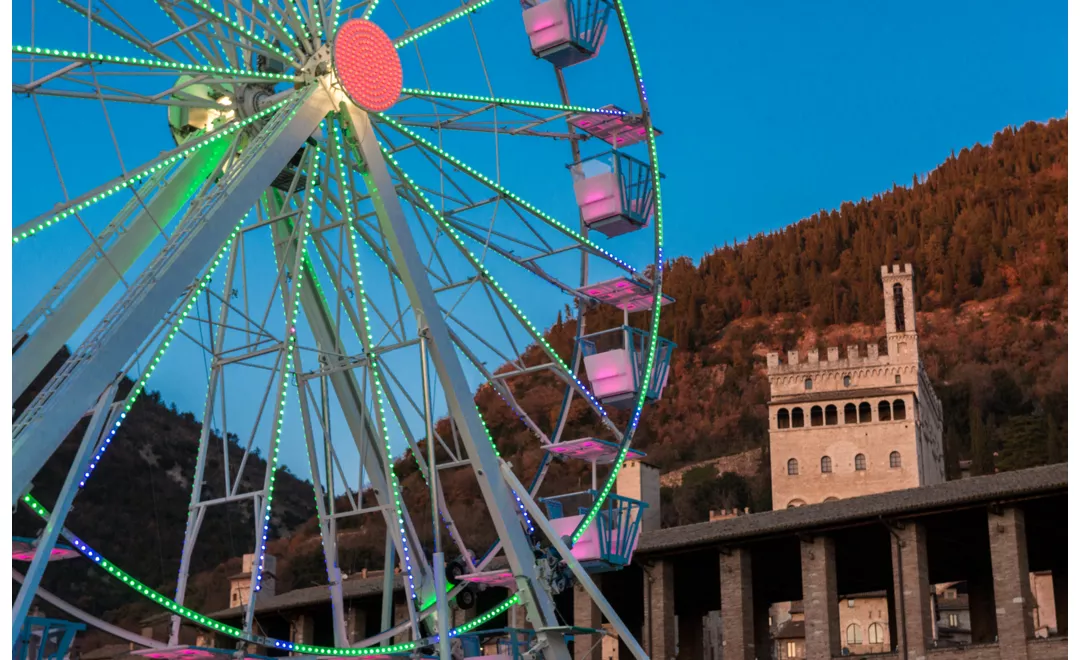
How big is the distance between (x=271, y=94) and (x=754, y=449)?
4318 inches

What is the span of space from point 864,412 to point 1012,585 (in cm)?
7438

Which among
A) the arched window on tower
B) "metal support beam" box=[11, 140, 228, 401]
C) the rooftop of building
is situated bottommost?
the rooftop of building

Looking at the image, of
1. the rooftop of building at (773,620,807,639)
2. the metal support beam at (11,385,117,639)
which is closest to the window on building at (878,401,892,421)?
the rooftop of building at (773,620,807,639)

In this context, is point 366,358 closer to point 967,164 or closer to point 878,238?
point 878,238

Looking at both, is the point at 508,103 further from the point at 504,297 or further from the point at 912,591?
the point at 912,591

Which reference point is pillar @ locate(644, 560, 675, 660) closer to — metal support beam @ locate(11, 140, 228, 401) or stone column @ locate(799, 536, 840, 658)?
stone column @ locate(799, 536, 840, 658)

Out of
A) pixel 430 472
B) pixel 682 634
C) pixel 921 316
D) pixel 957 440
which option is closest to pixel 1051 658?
pixel 682 634

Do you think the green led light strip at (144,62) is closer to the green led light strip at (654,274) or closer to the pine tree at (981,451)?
the green led light strip at (654,274)

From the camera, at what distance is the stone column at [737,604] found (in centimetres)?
4159

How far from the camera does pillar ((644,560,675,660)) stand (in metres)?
43.2

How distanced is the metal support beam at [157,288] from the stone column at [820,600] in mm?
24587

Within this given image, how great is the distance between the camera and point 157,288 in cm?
1692

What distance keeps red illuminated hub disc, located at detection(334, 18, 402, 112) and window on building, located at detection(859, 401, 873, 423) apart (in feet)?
300

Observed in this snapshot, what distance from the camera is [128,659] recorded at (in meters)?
50.4
